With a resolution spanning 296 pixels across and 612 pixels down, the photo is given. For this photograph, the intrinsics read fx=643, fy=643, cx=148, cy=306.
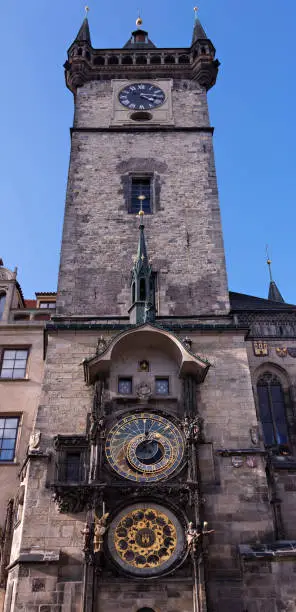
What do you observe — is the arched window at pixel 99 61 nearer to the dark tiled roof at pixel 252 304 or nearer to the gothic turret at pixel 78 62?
the gothic turret at pixel 78 62

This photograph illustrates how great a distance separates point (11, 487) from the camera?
1489 cm

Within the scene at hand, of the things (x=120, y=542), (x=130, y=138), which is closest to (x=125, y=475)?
(x=120, y=542)

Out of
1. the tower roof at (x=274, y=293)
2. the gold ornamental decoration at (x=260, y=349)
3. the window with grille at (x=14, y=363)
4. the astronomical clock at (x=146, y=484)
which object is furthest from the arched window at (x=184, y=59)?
the astronomical clock at (x=146, y=484)

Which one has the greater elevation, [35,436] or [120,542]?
[35,436]

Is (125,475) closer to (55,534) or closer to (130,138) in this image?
(55,534)

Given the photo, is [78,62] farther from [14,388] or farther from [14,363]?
[14,388]

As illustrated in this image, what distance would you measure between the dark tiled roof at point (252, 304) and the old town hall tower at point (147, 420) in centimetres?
137

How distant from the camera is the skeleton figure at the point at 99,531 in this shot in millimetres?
11695

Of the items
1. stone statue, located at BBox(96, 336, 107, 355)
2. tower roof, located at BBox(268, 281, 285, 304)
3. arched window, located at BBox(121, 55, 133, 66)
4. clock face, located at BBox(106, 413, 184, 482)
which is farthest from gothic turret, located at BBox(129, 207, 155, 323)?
arched window, located at BBox(121, 55, 133, 66)

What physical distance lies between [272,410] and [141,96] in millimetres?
12408

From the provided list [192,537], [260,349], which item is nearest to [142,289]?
[260,349]

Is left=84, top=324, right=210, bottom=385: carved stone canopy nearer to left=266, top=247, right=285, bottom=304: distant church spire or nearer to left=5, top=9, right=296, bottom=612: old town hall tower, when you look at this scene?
left=5, top=9, right=296, bottom=612: old town hall tower

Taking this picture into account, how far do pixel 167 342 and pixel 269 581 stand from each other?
5.32m

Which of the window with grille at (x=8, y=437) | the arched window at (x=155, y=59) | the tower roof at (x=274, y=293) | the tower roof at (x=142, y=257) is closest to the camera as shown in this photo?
the window with grille at (x=8, y=437)
